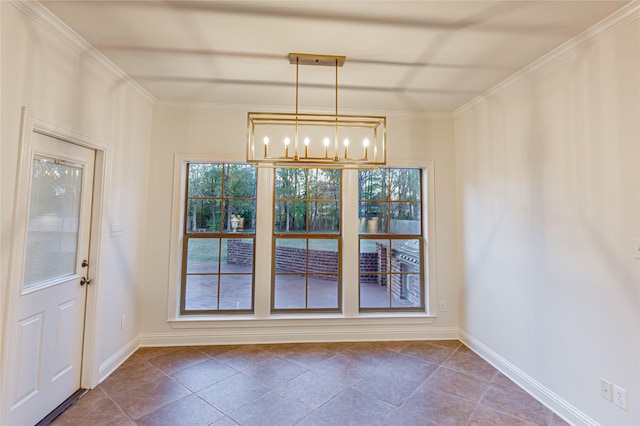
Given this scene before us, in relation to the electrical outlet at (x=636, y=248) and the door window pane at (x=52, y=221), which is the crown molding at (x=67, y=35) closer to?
the door window pane at (x=52, y=221)

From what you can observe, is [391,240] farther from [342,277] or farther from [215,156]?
[215,156]

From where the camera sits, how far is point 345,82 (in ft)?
8.87

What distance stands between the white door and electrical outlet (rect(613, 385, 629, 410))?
12.4ft

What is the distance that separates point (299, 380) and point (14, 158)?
2.60 metres

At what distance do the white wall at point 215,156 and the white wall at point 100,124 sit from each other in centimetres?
13

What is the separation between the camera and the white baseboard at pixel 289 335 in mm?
3092

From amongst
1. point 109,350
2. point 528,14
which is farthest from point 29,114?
point 528,14

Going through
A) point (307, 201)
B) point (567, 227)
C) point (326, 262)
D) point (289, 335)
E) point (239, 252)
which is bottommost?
point (289, 335)

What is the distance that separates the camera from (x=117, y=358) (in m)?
2.65

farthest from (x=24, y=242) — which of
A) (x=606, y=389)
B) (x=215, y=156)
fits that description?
A: (x=606, y=389)

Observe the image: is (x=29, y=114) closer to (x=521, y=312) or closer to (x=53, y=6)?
(x=53, y=6)

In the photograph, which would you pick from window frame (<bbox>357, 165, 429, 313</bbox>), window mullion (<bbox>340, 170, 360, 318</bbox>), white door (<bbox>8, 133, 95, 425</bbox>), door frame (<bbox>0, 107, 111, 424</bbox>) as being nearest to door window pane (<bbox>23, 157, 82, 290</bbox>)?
white door (<bbox>8, 133, 95, 425</bbox>)

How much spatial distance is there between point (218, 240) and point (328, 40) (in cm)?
239

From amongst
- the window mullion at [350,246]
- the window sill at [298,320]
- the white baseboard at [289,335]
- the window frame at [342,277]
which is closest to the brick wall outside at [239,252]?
the window frame at [342,277]
